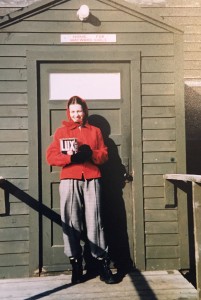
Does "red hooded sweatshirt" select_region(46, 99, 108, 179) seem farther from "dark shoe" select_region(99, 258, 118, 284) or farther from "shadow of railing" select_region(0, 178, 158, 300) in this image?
"dark shoe" select_region(99, 258, 118, 284)

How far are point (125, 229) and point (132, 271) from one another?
0.48 meters

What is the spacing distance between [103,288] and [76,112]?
1868mm

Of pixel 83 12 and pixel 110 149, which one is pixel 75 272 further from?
pixel 83 12

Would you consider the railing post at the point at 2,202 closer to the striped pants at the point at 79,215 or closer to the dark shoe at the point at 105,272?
the striped pants at the point at 79,215

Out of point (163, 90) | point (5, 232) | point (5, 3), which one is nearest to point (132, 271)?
point (5, 232)

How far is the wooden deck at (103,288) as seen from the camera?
353cm

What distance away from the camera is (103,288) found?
372 centimetres

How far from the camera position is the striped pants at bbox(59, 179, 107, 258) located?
3.91 meters

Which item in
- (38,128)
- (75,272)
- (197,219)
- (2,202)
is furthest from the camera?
(38,128)

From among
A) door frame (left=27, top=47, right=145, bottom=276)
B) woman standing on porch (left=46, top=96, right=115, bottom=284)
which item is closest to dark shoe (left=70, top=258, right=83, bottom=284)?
woman standing on porch (left=46, top=96, right=115, bottom=284)

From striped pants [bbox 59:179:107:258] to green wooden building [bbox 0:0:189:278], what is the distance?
1.27ft

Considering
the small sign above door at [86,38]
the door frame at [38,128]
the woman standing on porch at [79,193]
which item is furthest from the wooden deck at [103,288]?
the small sign above door at [86,38]

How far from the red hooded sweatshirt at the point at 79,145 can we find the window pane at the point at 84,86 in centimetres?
42

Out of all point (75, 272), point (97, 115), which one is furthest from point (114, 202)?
point (97, 115)
